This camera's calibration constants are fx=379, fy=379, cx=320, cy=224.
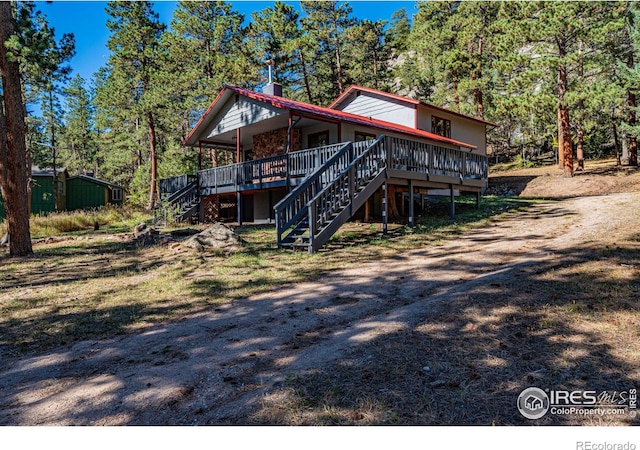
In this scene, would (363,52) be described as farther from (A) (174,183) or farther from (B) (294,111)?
(B) (294,111)

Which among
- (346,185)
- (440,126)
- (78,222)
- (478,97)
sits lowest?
(78,222)

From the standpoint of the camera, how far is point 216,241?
36.7ft

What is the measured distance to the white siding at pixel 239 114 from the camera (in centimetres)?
1762

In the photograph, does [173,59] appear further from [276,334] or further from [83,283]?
[276,334]

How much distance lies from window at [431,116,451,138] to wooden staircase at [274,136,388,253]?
14.1 meters

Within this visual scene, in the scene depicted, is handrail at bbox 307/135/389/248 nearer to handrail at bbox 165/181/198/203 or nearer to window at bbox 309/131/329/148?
window at bbox 309/131/329/148

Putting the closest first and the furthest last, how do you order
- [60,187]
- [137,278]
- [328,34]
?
[137,278], [60,187], [328,34]

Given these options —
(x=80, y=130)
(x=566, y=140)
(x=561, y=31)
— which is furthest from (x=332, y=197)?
(x=80, y=130)

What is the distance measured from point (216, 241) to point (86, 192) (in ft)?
113

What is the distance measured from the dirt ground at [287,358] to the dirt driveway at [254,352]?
0.01 meters

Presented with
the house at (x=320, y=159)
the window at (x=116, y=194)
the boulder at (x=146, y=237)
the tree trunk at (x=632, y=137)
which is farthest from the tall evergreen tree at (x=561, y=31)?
the window at (x=116, y=194)

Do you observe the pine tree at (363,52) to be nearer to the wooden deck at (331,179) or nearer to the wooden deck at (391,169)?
the wooden deck at (391,169)

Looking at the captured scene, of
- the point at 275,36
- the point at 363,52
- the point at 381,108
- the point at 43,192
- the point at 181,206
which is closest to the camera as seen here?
the point at 181,206
